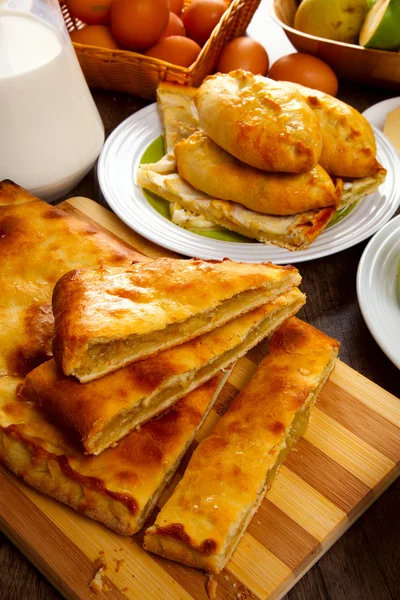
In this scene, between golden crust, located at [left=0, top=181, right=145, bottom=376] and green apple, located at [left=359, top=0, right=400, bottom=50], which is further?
green apple, located at [left=359, top=0, right=400, bottom=50]

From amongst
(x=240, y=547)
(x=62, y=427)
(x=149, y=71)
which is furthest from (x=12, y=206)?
(x=240, y=547)

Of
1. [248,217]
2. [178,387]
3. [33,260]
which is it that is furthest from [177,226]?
[178,387]

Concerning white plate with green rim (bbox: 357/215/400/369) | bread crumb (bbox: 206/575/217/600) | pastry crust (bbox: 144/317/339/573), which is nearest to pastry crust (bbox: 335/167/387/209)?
white plate with green rim (bbox: 357/215/400/369)

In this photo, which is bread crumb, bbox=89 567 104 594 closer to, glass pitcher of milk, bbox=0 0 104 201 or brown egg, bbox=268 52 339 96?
glass pitcher of milk, bbox=0 0 104 201

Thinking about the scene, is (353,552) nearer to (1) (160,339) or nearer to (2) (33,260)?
(1) (160,339)

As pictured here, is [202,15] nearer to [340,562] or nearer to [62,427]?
[62,427]

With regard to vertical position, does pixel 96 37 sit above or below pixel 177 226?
above
